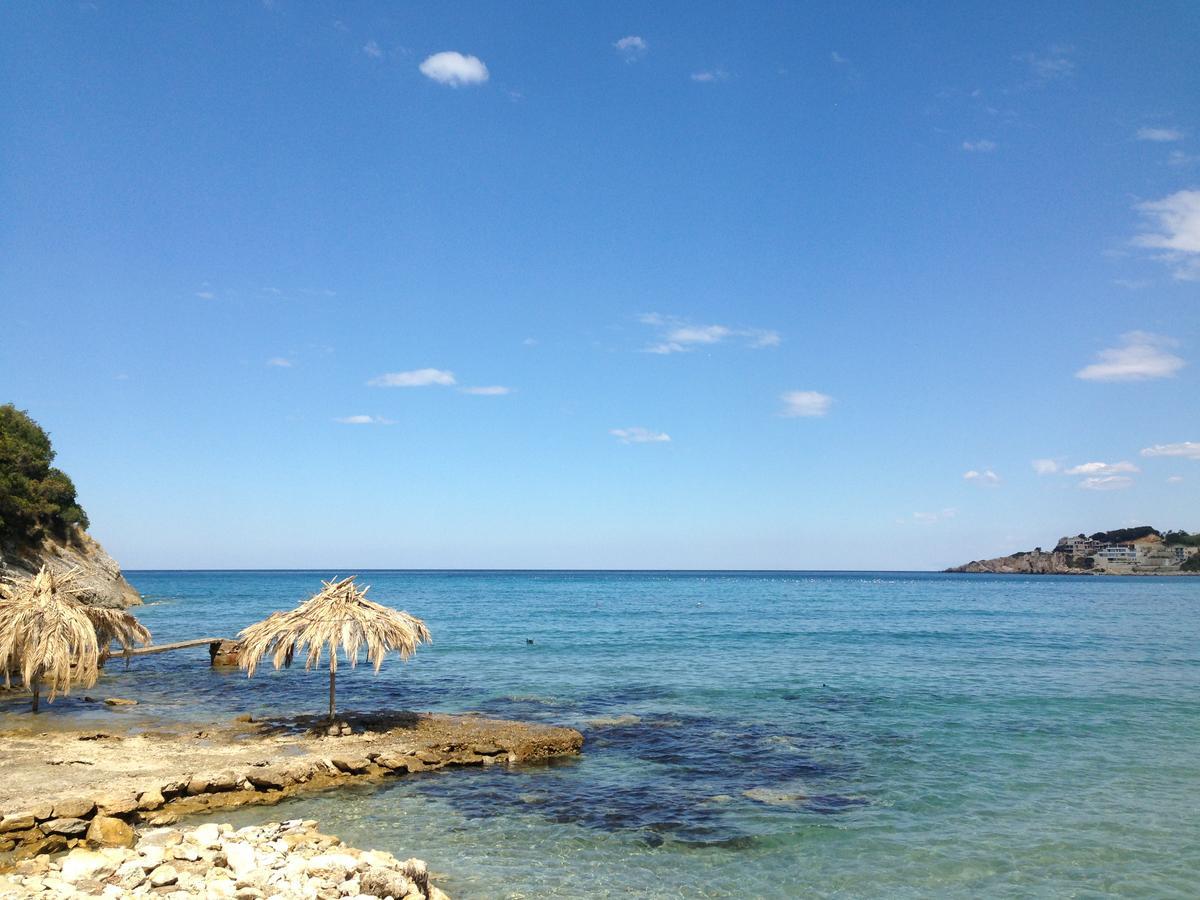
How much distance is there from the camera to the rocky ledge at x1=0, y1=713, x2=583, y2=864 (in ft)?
42.6

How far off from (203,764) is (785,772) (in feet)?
43.4

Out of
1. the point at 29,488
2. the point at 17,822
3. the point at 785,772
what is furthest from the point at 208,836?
the point at 29,488

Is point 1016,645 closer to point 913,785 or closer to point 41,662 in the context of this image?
point 913,785

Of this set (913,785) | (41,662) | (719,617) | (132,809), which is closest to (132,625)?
(41,662)

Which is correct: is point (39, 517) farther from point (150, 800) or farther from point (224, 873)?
point (224, 873)

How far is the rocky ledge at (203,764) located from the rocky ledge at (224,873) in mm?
1404

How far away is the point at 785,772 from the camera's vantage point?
18062 millimetres

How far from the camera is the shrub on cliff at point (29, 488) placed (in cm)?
4538

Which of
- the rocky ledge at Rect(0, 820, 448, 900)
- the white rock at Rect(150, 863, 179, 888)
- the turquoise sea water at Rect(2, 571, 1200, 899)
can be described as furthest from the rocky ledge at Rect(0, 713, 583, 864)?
the white rock at Rect(150, 863, 179, 888)

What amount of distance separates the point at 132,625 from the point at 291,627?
870cm

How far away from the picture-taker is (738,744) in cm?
2070

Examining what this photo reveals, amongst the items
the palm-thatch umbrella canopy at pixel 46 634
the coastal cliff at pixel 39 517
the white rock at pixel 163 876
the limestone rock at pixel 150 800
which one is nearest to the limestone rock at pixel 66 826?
the limestone rock at pixel 150 800

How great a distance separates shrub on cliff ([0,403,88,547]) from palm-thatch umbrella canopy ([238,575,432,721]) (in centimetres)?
3514

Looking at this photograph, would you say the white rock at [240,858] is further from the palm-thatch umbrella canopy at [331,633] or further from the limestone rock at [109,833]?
the palm-thatch umbrella canopy at [331,633]
